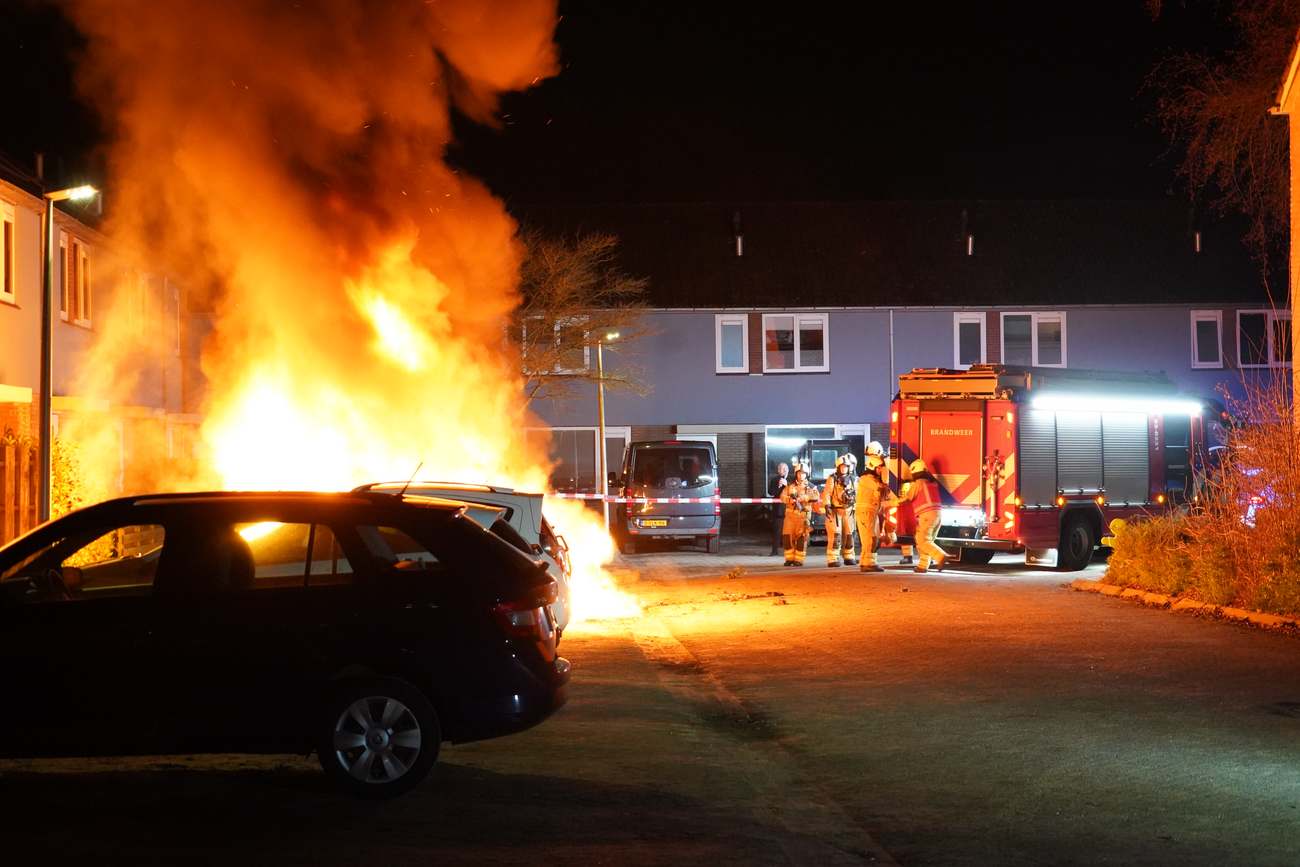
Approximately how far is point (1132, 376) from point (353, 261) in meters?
12.7

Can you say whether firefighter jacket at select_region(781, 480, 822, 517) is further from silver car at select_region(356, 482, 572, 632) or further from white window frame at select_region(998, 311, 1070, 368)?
white window frame at select_region(998, 311, 1070, 368)

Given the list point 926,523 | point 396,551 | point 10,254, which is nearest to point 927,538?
point 926,523

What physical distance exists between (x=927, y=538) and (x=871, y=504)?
→ 0.96m

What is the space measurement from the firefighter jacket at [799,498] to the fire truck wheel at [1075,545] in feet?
12.9

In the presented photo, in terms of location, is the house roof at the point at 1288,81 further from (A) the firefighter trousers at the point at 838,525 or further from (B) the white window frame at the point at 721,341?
(B) the white window frame at the point at 721,341

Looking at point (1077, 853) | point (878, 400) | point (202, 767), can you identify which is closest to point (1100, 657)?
point (1077, 853)

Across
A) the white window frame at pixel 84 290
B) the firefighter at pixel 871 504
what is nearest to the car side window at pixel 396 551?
the firefighter at pixel 871 504

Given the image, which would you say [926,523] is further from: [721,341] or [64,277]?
[721,341]

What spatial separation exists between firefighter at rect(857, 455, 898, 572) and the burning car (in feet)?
45.9

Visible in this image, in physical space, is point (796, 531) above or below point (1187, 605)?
above

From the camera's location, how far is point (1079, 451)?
72.2 ft

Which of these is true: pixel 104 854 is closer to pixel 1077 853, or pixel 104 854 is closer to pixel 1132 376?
pixel 1077 853

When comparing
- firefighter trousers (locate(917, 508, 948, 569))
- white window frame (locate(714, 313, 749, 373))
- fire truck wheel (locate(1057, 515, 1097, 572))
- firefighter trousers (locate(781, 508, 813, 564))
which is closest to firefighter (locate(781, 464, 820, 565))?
firefighter trousers (locate(781, 508, 813, 564))

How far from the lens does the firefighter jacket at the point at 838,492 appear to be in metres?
22.4
